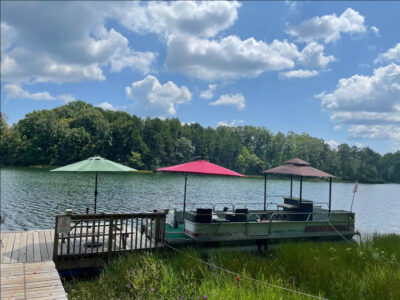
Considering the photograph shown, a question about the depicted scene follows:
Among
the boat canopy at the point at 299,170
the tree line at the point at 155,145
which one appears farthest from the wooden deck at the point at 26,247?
the tree line at the point at 155,145

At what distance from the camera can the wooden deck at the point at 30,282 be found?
5.30 metres

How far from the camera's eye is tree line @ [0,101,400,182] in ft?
210

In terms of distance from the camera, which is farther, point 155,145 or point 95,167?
point 155,145

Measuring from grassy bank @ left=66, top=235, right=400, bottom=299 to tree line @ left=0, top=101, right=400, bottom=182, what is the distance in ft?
187

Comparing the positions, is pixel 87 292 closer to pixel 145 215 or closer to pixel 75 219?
pixel 75 219

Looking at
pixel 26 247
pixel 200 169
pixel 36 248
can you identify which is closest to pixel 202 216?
pixel 200 169

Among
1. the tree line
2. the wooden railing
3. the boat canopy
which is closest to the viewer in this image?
the wooden railing

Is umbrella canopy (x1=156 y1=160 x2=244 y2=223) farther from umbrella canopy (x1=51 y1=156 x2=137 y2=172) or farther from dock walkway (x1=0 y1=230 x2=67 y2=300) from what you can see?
dock walkway (x1=0 y1=230 x2=67 y2=300)

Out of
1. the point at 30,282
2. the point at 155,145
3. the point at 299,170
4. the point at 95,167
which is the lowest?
the point at 30,282

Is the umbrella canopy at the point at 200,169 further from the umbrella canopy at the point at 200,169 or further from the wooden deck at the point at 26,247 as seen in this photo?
the wooden deck at the point at 26,247

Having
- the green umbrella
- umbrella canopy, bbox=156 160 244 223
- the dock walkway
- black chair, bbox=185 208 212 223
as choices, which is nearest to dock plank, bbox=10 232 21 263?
the dock walkway

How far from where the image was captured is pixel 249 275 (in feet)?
17.9

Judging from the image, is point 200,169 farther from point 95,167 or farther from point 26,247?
point 26,247

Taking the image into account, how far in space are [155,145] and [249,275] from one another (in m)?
70.4
